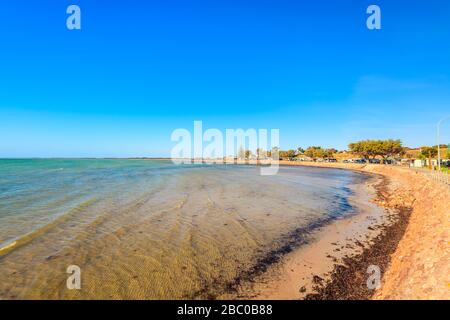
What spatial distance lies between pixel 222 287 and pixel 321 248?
16.9 feet

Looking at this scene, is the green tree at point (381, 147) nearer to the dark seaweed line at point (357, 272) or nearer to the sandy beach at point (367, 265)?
the sandy beach at point (367, 265)

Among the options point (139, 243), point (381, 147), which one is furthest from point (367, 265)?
point (381, 147)

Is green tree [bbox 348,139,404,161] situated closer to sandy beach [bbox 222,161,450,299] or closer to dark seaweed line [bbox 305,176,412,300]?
sandy beach [bbox 222,161,450,299]

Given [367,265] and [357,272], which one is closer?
[357,272]

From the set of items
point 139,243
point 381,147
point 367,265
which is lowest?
point 367,265

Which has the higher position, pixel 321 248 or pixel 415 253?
pixel 415 253

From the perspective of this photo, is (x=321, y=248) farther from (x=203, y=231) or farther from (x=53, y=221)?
(x=53, y=221)

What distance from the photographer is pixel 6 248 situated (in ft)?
30.2
